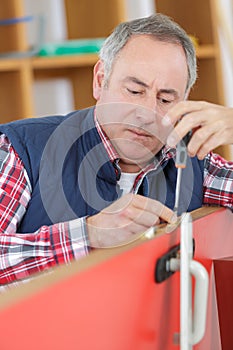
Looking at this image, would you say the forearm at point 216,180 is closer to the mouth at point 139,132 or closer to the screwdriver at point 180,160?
the mouth at point 139,132

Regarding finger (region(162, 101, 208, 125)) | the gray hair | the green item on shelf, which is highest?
the gray hair

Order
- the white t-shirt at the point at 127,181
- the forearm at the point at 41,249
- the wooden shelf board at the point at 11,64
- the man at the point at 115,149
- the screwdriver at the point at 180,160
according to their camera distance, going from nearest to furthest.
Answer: the screwdriver at the point at 180,160 < the forearm at the point at 41,249 < the man at the point at 115,149 < the white t-shirt at the point at 127,181 < the wooden shelf board at the point at 11,64

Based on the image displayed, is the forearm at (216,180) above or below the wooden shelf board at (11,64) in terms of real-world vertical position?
below

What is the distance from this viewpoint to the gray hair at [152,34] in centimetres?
150

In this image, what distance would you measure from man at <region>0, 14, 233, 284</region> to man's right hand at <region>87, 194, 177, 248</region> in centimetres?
23

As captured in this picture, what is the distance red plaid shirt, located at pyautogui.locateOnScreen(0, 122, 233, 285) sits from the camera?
1117 millimetres

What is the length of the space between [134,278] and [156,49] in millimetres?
826

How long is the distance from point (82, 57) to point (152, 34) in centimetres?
113

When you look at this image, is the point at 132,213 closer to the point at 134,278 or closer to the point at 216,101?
the point at 134,278

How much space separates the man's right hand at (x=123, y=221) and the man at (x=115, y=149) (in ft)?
0.77

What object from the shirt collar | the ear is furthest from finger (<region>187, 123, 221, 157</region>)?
the ear

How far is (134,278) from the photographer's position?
2.48 feet

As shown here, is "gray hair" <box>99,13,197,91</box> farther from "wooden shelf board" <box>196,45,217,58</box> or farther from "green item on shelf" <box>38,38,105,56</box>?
"wooden shelf board" <box>196,45,217,58</box>

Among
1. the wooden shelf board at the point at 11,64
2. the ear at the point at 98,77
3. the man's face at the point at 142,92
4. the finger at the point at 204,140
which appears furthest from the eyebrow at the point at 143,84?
the wooden shelf board at the point at 11,64
